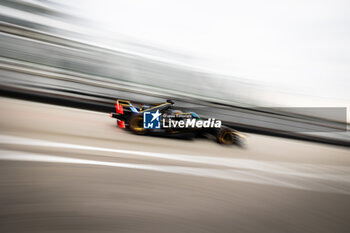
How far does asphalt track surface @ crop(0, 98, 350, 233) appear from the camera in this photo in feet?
5.31

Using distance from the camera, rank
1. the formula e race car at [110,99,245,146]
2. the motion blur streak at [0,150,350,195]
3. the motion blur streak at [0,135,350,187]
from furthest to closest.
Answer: the formula e race car at [110,99,245,146] → the motion blur streak at [0,135,350,187] → the motion blur streak at [0,150,350,195]

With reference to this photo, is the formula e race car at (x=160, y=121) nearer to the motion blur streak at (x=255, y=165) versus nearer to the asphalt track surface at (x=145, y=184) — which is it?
the asphalt track surface at (x=145, y=184)

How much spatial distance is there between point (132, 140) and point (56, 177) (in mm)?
1404

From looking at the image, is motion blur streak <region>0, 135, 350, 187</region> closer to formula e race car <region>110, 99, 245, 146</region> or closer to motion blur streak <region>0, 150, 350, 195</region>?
motion blur streak <region>0, 150, 350, 195</region>

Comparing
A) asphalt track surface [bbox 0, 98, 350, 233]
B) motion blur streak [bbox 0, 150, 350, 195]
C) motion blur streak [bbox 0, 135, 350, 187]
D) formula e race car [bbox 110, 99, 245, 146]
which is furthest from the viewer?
formula e race car [bbox 110, 99, 245, 146]

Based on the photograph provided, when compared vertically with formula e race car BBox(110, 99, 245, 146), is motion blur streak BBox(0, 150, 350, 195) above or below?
below

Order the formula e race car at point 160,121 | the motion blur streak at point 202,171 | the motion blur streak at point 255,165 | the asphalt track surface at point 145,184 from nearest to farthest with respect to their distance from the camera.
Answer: the asphalt track surface at point 145,184 → the motion blur streak at point 202,171 → the motion blur streak at point 255,165 → the formula e race car at point 160,121

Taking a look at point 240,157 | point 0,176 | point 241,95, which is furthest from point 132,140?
point 241,95

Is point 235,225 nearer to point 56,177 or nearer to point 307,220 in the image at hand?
point 307,220

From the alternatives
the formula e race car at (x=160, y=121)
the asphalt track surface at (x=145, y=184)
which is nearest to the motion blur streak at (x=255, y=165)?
the asphalt track surface at (x=145, y=184)

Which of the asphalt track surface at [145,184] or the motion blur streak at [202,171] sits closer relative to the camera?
the asphalt track surface at [145,184]

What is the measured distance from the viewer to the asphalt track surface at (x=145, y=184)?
1617 mm

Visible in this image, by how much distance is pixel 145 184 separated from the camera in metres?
2.12

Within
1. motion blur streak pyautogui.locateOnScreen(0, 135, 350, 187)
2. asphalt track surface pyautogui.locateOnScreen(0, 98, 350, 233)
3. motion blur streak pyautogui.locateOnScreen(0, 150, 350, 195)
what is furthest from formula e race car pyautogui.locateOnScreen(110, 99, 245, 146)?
motion blur streak pyautogui.locateOnScreen(0, 150, 350, 195)
